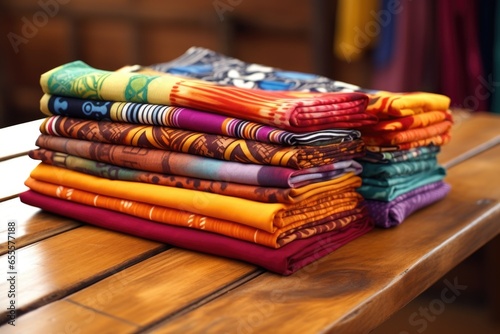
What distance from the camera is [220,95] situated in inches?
36.9

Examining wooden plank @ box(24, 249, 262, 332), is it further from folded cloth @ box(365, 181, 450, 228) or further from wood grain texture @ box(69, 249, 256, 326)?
folded cloth @ box(365, 181, 450, 228)

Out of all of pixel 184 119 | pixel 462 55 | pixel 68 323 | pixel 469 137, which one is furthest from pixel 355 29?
pixel 68 323

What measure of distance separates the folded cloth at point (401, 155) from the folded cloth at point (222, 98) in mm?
53

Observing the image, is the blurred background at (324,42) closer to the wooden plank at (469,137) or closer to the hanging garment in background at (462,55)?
the hanging garment in background at (462,55)

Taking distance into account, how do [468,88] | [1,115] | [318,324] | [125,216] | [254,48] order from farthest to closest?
[1,115], [254,48], [468,88], [125,216], [318,324]

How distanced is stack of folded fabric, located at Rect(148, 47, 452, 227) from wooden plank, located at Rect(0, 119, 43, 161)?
0.28 metres

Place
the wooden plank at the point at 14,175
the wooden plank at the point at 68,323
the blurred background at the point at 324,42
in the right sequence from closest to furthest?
the wooden plank at the point at 68,323
the wooden plank at the point at 14,175
the blurred background at the point at 324,42

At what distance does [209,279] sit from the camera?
2.85ft

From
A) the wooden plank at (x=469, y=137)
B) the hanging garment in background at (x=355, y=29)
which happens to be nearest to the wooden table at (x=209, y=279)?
the wooden plank at (x=469, y=137)

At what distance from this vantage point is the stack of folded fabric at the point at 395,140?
103cm

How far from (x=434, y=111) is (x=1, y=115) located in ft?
12.3

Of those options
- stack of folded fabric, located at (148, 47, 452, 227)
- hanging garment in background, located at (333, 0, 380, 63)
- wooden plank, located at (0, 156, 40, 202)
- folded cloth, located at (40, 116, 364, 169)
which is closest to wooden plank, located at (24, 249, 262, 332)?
folded cloth, located at (40, 116, 364, 169)

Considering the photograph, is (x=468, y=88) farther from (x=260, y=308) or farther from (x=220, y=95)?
(x=260, y=308)

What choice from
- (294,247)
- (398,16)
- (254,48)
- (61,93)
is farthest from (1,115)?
(294,247)
